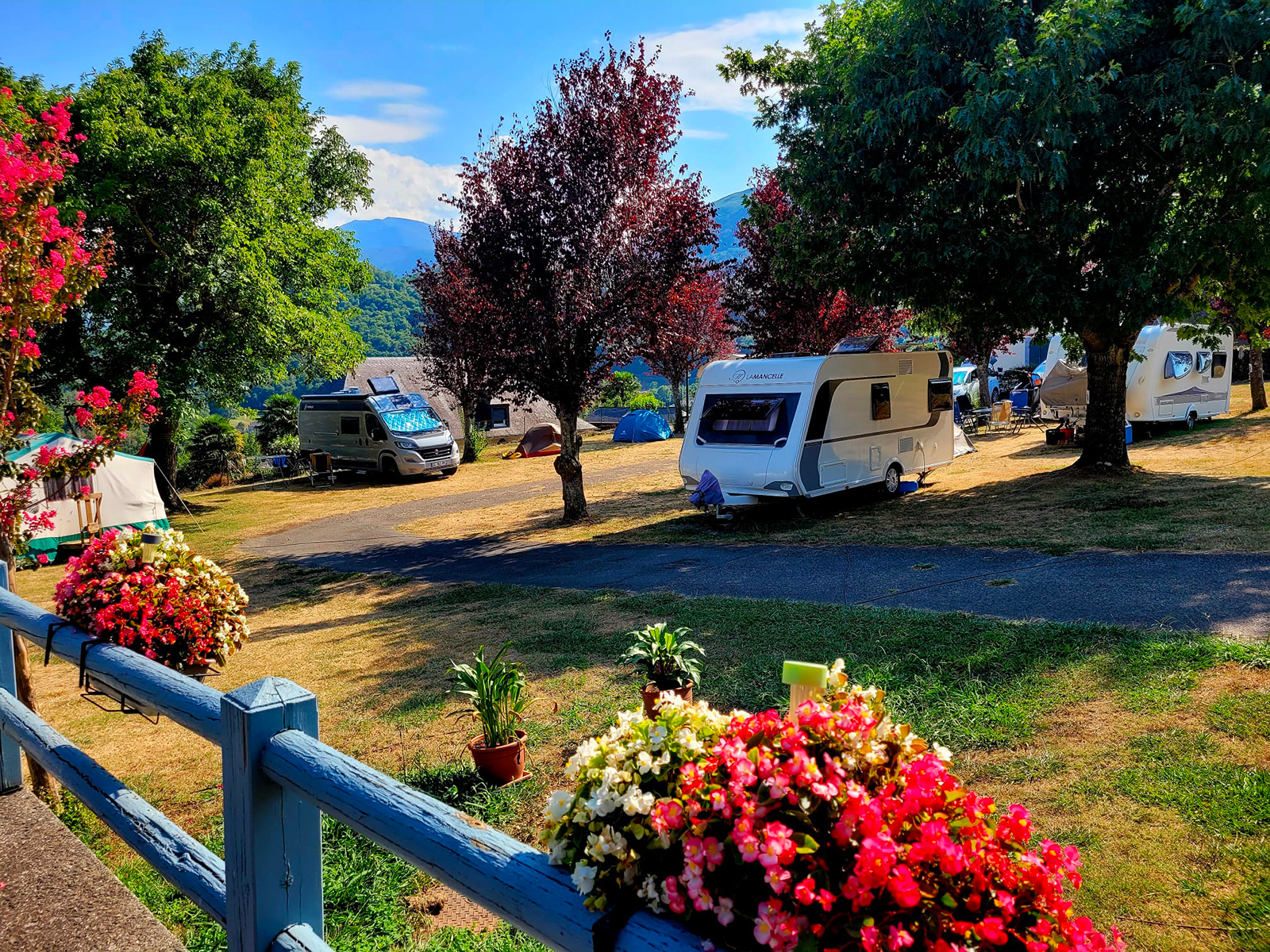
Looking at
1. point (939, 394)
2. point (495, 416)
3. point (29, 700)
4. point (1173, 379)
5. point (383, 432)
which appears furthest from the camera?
point (495, 416)

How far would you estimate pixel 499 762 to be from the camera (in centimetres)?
483

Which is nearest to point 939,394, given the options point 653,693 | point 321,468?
point 653,693

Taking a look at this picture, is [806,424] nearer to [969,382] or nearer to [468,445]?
[468,445]

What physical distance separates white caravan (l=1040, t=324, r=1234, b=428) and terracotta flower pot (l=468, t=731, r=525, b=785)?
18448 millimetres

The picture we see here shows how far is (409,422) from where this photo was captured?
85.3 ft

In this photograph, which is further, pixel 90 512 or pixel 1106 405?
pixel 90 512

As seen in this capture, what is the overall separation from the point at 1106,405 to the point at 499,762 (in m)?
13.5

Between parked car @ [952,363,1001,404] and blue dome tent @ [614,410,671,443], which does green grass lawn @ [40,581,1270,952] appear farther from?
parked car @ [952,363,1001,404]

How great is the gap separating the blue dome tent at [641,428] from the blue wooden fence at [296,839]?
31.4m

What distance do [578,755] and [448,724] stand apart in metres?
4.54

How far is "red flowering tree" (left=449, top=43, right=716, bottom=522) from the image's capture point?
13727mm

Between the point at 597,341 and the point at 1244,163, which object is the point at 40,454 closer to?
the point at 597,341

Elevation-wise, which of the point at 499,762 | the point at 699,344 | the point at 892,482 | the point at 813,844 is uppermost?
the point at 699,344

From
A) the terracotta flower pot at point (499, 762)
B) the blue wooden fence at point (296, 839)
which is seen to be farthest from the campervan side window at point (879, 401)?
the blue wooden fence at point (296, 839)
